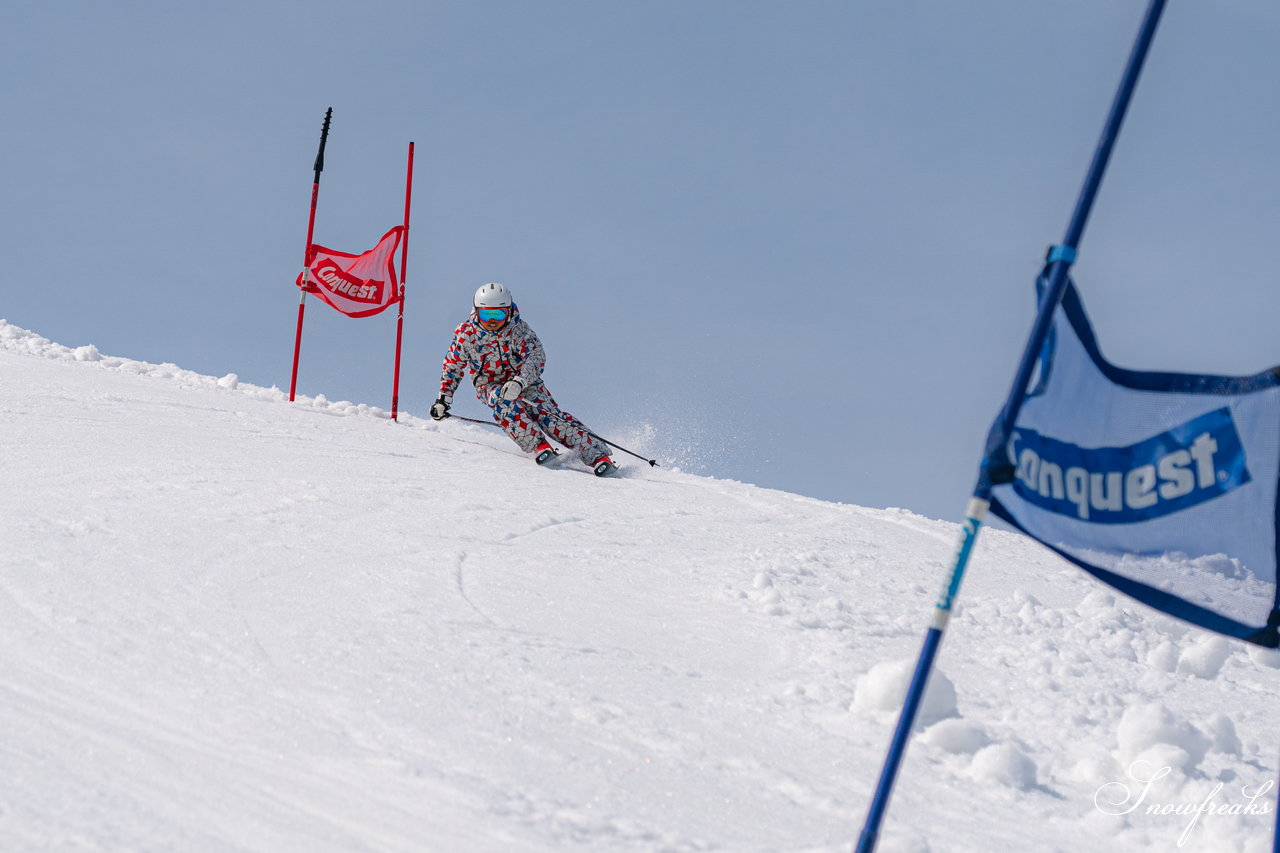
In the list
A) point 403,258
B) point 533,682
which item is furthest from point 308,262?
point 533,682

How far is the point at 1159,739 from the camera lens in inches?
177

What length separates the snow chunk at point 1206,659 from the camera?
246 inches

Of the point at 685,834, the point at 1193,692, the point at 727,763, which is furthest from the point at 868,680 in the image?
the point at 1193,692

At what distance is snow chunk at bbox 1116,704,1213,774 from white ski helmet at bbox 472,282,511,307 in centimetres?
762

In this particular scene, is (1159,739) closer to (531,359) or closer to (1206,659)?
(1206,659)

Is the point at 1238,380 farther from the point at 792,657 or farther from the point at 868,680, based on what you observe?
the point at 792,657

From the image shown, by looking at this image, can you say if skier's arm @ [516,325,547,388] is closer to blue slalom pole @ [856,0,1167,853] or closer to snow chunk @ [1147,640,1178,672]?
snow chunk @ [1147,640,1178,672]

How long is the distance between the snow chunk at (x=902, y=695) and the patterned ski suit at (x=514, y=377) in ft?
20.9

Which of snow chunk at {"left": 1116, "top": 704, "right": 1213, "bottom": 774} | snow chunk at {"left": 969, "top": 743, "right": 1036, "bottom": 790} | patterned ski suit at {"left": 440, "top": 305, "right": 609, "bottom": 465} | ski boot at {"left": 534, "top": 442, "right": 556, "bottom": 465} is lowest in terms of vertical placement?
snow chunk at {"left": 969, "top": 743, "right": 1036, "bottom": 790}

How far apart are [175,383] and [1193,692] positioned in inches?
423

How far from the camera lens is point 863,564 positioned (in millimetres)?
7410

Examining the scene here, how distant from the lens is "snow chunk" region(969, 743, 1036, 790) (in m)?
4.11

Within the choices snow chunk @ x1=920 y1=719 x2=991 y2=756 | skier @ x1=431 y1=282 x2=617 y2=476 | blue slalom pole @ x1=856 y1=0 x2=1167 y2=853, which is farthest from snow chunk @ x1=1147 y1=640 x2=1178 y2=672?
skier @ x1=431 y1=282 x2=617 y2=476

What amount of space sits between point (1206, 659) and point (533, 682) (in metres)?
4.07
